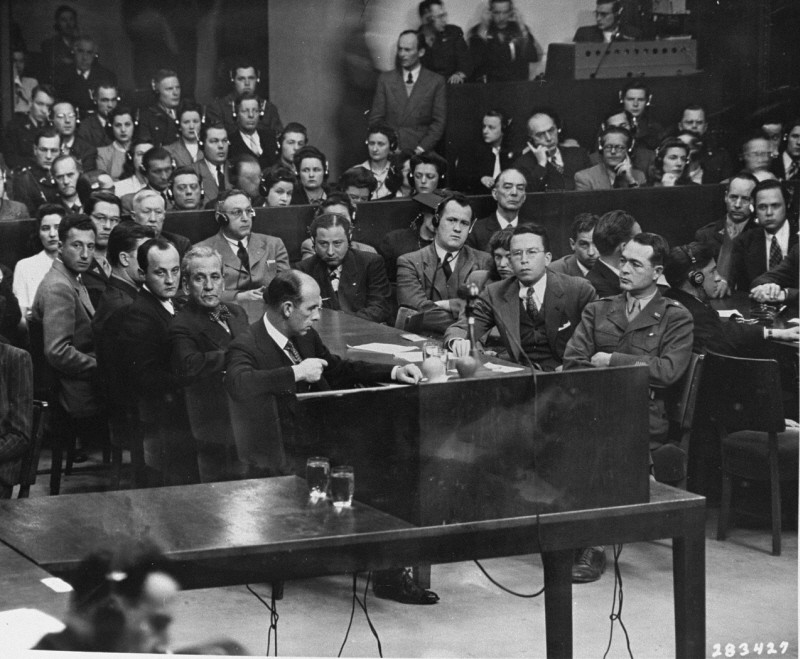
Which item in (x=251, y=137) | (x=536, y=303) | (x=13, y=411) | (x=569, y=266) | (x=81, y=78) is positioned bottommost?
(x=13, y=411)

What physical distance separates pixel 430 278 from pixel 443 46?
3.04ft

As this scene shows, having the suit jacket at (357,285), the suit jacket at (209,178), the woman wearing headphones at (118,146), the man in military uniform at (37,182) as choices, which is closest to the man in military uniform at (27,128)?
the man in military uniform at (37,182)

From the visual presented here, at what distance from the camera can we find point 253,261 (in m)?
5.04

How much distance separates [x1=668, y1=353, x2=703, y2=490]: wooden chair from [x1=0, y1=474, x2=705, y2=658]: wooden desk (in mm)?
1151

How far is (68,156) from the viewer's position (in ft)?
17.2

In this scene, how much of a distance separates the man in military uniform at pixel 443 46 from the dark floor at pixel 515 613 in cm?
221

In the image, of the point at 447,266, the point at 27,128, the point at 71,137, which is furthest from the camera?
the point at 71,137

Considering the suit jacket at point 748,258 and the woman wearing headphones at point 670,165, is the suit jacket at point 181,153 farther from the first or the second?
the suit jacket at point 748,258

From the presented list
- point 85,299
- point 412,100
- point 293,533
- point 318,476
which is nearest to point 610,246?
point 412,100

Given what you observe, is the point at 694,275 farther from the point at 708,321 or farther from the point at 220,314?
the point at 220,314

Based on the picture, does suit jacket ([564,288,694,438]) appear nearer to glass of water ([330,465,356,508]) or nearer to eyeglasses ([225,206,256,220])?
glass of water ([330,465,356,508])

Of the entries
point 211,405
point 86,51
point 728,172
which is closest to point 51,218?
point 86,51

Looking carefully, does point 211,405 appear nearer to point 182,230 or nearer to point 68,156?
point 182,230

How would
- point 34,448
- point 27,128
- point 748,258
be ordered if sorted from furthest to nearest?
point 27,128 < point 748,258 < point 34,448
